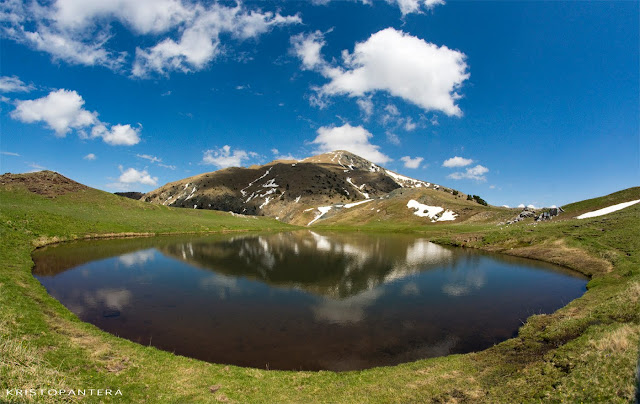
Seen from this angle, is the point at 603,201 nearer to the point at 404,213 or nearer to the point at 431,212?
the point at 431,212

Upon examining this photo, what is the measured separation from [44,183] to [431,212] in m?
133

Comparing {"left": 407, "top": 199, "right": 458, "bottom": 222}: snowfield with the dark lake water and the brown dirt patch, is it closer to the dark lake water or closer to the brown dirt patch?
the dark lake water

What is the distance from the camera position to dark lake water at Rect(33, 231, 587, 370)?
16391 millimetres

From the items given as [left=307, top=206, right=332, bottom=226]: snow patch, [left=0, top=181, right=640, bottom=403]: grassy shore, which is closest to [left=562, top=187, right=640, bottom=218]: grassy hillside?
[left=0, top=181, right=640, bottom=403]: grassy shore

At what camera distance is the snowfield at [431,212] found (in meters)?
113

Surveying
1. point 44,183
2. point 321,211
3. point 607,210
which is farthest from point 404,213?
point 44,183

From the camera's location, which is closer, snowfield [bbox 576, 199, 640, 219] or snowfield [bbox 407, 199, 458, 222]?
snowfield [bbox 576, 199, 640, 219]

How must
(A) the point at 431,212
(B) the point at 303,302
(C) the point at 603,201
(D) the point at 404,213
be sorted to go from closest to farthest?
(B) the point at 303,302 < (C) the point at 603,201 < (A) the point at 431,212 < (D) the point at 404,213

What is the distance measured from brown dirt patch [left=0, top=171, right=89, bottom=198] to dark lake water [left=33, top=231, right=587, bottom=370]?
5334 centimetres

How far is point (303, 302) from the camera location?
24.2 meters

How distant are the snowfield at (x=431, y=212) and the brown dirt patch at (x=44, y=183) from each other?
4789 inches

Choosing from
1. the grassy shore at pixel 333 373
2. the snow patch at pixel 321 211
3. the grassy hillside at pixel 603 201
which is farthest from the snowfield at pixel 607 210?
the snow patch at pixel 321 211

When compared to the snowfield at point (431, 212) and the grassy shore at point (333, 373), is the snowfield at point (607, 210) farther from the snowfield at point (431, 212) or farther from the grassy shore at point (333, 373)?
the grassy shore at point (333, 373)

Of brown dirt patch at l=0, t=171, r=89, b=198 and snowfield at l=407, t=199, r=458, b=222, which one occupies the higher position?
brown dirt patch at l=0, t=171, r=89, b=198
